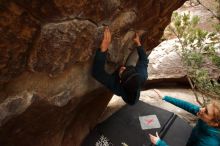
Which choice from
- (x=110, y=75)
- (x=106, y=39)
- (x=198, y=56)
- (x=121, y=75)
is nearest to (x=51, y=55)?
(x=106, y=39)

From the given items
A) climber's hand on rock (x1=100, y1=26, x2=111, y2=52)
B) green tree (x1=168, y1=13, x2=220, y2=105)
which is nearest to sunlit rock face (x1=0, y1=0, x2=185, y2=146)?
climber's hand on rock (x1=100, y1=26, x2=111, y2=52)

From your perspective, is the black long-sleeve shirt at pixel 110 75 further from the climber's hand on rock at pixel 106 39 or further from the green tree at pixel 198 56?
the green tree at pixel 198 56

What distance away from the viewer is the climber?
3955 mm

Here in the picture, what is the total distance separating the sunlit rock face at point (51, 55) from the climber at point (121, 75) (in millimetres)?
100

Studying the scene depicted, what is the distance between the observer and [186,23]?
22.3 feet

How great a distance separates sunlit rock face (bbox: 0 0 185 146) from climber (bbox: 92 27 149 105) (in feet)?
0.33

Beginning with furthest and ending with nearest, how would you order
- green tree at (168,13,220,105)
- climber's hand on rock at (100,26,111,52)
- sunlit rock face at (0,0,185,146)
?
green tree at (168,13,220,105) → climber's hand on rock at (100,26,111,52) → sunlit rock face at (0,0,185,146)

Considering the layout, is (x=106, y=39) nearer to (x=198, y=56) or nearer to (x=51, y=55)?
(x=51, y=55)

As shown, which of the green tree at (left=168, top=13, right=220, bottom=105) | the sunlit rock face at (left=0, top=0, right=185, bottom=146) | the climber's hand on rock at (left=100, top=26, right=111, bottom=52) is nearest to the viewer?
the sunlit rock face at (left=0, top=0, right=185, bottom=146)

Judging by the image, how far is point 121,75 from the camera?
170 inches

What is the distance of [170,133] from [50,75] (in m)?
3.27

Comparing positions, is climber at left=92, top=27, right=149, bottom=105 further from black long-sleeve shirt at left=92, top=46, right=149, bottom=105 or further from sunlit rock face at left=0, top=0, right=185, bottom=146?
sunlit rock face at left=0, top=0, right=185, bottom=146

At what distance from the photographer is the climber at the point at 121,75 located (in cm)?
396

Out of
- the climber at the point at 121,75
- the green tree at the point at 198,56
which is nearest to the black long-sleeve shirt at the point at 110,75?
the climber at the point at 121,75
